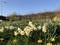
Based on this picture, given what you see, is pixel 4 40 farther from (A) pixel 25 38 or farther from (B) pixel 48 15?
(B) pixel 48 15

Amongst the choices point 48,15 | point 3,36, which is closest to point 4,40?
point 3,36

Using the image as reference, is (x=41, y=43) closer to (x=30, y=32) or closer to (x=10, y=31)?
(x=30, y=32)

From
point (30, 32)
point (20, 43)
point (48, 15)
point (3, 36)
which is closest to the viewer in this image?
point (20, 43)

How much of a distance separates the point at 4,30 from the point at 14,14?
14042 millimetres

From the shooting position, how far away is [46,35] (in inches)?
181

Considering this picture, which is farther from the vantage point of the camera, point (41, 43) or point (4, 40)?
point (4, 40)

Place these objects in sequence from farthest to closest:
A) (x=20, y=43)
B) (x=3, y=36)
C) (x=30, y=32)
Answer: (x=3, y=36) < (x=30, y=32) < (x=20, y=43)

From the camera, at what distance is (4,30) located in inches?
199

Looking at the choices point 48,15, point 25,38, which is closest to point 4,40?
point 25,38

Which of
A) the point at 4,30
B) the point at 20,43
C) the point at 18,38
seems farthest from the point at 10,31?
the point at 20,43

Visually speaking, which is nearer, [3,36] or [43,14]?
[3,36]

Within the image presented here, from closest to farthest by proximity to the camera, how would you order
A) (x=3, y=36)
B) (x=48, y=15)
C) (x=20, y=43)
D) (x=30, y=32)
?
(x=20, y=43) < (x=30, y=32) < (x=3, y=36) < (x=48, y=15)

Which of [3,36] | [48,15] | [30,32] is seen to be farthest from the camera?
[48,15]

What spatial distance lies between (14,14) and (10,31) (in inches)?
553
